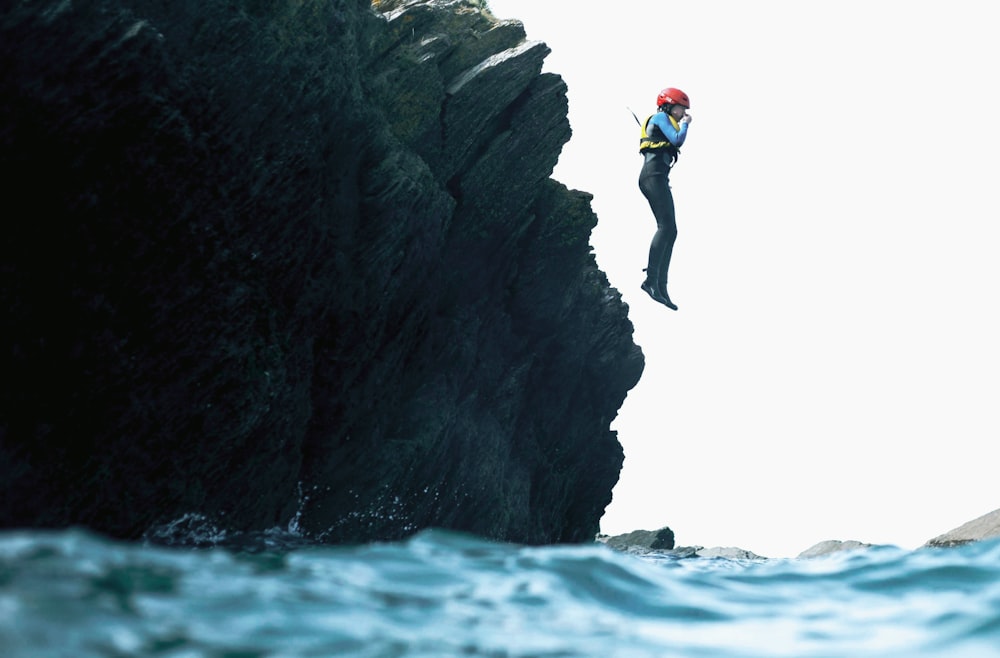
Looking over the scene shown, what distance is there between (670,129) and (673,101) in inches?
19.9

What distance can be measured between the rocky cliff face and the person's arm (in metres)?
1.66

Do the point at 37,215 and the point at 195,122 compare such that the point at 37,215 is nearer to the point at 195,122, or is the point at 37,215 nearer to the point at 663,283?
the point at 195,122

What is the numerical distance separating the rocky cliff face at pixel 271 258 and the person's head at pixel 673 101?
1720 millimetres

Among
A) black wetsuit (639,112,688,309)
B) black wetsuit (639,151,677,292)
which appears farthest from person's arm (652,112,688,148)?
black wetsuit (639,151,677,292)

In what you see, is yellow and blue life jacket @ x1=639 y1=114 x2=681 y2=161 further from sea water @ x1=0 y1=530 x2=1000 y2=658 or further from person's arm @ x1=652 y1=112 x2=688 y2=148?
sea water @ x1=0 y1=530 x2=1000 y2=658

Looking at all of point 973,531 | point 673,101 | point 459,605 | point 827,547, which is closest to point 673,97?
point 673,101

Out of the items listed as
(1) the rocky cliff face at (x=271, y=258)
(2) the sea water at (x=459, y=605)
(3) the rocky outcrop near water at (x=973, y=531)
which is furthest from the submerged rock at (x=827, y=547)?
(2) the sea water at (x=459, y=605)

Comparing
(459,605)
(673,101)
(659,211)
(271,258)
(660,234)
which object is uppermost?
(673,101)

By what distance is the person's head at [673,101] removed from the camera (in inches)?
659

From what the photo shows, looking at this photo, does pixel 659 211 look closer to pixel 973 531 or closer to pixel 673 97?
pixel 673 97

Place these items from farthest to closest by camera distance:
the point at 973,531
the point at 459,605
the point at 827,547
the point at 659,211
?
1. the point at 827,547
2. the point at 973,531
3. the point at 659,211
4. the point at 459,605

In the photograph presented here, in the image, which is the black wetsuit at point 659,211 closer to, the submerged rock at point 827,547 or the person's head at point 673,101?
the person's head at point 673,101

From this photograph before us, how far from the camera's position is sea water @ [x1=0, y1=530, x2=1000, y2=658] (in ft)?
12.9

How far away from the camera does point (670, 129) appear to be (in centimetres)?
1667
